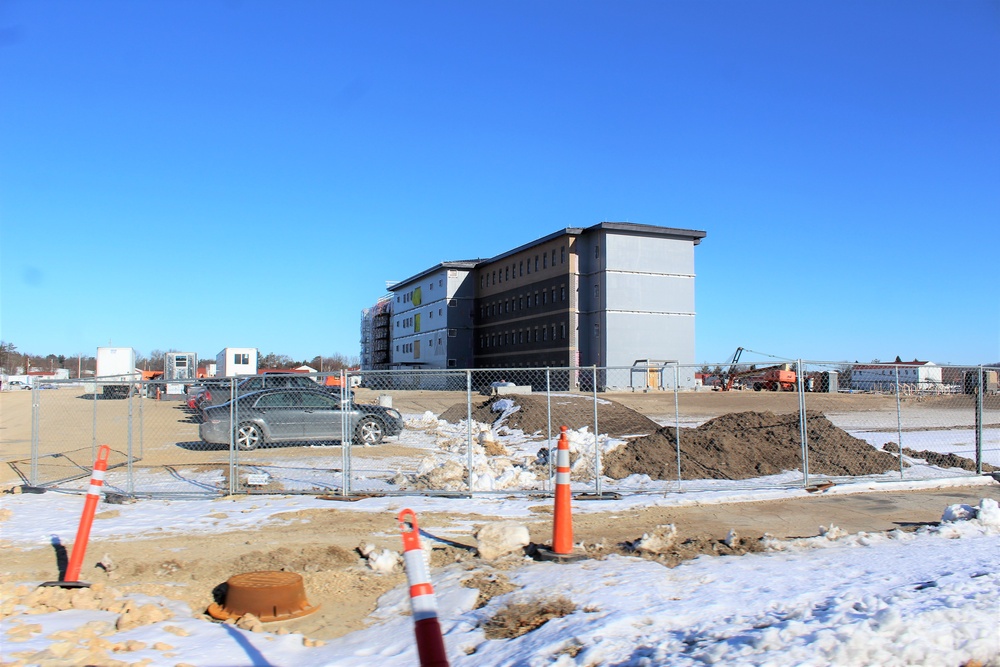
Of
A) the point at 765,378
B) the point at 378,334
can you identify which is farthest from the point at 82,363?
the point at 765,378

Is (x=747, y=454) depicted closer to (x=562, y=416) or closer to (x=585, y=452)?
(x=585, y=452)

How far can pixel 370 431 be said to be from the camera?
16.0 meters

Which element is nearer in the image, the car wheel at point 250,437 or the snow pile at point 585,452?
the snow pile at point 585,452

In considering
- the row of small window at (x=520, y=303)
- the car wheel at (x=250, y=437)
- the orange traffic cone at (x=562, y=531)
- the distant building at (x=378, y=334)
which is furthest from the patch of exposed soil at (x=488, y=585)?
the distant building at (x=378, y=334)

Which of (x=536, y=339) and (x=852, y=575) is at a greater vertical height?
(x=536, y=339)

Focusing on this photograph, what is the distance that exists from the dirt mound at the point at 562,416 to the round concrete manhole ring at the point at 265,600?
41.3 ft

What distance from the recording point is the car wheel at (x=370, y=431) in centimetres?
1589

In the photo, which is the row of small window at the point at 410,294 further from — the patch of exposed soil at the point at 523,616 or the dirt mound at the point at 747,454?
the patch of exposed soil at the point at 523,616

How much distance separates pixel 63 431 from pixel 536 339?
181 ft

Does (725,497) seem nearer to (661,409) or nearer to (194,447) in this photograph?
(194,447)

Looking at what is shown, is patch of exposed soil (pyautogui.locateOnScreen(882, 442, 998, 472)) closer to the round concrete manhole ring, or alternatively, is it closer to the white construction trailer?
the round concrete manhole ring

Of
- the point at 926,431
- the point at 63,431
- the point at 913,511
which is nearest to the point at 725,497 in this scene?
the point at 913,511

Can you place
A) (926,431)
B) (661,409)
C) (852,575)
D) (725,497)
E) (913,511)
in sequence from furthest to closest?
(661,409)
(926,431)
(725,497)
(913,511)
(852,575)

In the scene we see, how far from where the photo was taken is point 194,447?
1658 centimetres
